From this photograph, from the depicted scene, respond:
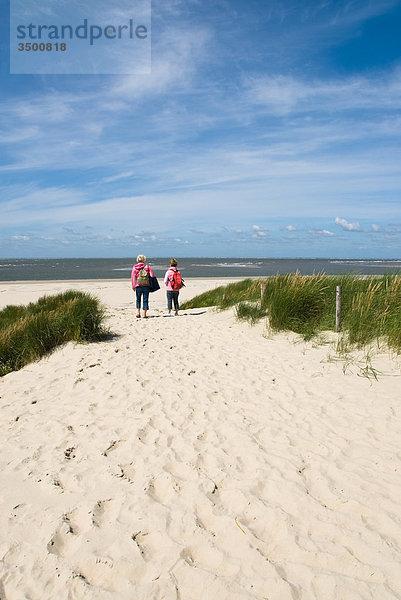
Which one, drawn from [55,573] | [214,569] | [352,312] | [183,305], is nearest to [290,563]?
[214,569]

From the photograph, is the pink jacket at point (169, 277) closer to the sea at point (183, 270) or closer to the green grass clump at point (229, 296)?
the green grass clump at point (229, 296)

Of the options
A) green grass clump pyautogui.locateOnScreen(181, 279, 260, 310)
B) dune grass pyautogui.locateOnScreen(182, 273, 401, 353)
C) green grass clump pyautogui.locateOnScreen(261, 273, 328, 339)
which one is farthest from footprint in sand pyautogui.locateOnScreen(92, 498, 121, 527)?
green grass clump pyautogui.locateOnScreen(181, 279, 260, 310)

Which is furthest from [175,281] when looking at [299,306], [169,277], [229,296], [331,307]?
[331,307]

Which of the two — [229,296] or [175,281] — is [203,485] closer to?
[175,281]

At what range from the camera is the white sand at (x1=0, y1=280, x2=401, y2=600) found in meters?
2.39

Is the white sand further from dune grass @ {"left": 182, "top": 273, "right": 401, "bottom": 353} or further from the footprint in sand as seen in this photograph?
dune grass @ {"left": 182, "top": 273, "right": 401, "bottom": 353}

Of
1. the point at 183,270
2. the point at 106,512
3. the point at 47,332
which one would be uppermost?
the point at 183,270

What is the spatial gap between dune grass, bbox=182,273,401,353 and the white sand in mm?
888

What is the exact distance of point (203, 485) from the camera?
3.27m

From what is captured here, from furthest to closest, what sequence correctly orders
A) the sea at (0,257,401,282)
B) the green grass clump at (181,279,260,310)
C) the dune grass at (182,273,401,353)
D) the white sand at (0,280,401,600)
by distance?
the sea at (0,257,401,282), the green grass clump at (181,279,260,310), the dune grass at (182,273,401,353), the white sand at (0,280,401,600)

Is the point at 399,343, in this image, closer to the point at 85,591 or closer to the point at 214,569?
the point at 214,569

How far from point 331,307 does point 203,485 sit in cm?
656

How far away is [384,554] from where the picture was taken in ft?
8.25

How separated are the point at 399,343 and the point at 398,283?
2.35m
